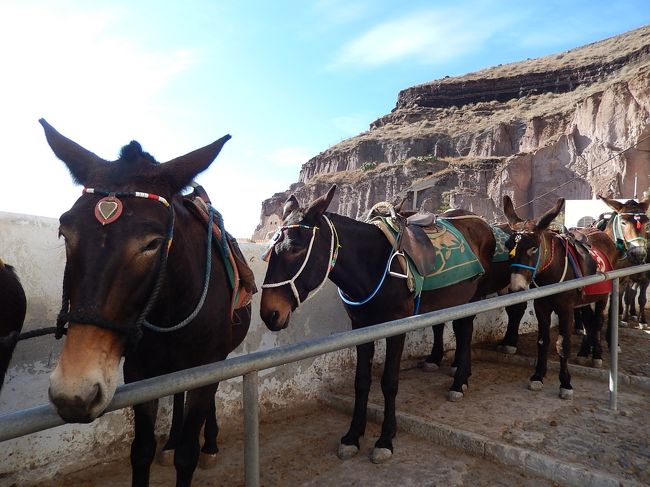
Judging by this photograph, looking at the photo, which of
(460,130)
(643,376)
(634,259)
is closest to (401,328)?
(643,376)

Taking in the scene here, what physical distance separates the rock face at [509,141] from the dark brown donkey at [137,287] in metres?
23.0

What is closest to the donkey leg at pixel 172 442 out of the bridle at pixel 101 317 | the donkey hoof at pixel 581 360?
the bridle at pixel 101 317

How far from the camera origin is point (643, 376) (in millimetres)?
4785

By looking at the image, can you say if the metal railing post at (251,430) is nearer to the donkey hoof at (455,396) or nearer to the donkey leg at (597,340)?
the donkey hoof at (455,396)

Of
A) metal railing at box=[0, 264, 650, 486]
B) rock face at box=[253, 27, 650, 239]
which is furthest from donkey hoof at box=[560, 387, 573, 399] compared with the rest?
rock face at box=[253, 27, 650, 239]

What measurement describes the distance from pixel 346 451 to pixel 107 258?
2.64m

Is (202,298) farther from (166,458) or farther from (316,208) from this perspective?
(166,458)

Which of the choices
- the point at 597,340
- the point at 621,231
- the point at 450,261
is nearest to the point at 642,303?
the point at 621,231

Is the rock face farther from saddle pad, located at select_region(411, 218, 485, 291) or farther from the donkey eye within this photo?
the donkey eye

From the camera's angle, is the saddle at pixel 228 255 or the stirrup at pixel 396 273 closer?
the saddle at pixel 228 255

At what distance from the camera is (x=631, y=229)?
650 cm

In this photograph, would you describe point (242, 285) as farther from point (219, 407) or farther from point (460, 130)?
point (460, 130)

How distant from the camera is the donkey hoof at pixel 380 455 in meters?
3.18

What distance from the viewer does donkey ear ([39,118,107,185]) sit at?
6.06ft
